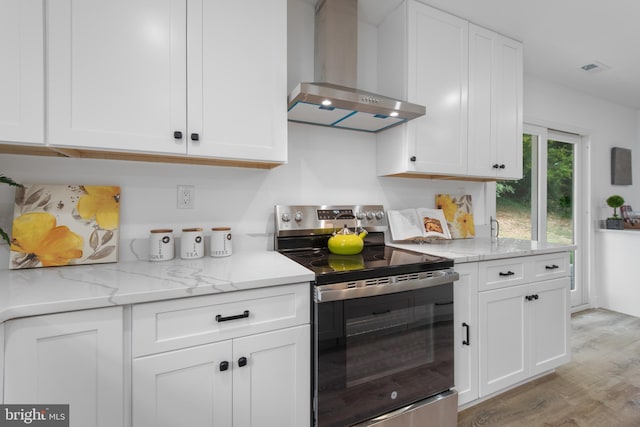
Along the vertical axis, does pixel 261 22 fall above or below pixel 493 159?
above

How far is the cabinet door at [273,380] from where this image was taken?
3.64 ft

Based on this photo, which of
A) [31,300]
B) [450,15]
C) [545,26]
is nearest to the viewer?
[31,300]

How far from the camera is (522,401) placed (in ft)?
6.03

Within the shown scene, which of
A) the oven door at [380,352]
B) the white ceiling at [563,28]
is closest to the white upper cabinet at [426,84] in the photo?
the white ceiling at [563,28]

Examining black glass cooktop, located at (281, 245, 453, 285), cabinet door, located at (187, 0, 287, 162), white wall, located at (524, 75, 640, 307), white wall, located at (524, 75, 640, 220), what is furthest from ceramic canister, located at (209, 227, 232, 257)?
white wall, located at (524, 75, 640, 307)

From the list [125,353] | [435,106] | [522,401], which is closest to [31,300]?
[125,353]

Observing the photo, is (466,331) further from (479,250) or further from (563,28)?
(563,28)

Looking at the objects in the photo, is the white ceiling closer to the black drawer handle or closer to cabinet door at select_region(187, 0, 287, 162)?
cabinet door at select_region(187, 0, 287, 162)

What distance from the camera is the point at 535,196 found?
9.91 feet

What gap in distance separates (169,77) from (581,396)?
2990 mm

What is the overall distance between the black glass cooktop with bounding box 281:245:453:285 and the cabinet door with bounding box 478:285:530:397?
492 mm

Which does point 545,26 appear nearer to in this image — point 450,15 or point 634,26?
point 634,26

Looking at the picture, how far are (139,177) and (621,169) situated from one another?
505 centimetres

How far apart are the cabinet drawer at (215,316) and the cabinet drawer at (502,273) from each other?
3.61ft
